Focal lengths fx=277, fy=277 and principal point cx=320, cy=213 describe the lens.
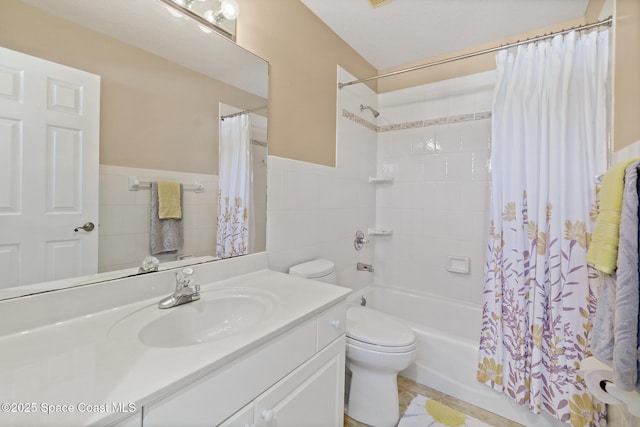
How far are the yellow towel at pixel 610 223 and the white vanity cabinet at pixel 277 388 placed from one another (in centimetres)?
86

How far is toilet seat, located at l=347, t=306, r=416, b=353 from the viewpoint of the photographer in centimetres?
138

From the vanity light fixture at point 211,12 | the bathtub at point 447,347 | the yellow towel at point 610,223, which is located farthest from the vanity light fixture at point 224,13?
the bathtub at point 447,347

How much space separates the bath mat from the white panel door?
1702 millimetres

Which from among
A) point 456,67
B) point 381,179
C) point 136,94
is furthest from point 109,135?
point 456,67

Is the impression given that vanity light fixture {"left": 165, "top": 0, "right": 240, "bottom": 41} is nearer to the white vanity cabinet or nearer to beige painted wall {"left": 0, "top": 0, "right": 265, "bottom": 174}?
beige painted wall {"left": 0, "top": 0, "right": 265, "bottom": 174}

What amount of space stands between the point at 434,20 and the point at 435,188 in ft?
3.84

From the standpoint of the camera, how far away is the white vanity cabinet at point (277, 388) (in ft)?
2.03

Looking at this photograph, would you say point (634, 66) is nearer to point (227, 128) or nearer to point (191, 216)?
point (227, 128)

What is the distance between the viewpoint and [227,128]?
1313mm

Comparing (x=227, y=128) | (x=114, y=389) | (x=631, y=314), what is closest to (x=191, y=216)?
(x=227, y=128)

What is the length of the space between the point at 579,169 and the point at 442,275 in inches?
44.9

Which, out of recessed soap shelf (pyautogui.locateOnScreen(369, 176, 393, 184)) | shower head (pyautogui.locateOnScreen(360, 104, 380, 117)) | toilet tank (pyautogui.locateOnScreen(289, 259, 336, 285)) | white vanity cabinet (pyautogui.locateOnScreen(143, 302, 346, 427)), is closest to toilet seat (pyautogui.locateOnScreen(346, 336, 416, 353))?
white vanity cabinet (pyautogui.locateOnScreen(143, 302, 346, 427))

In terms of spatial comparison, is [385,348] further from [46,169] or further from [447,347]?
[46,169]

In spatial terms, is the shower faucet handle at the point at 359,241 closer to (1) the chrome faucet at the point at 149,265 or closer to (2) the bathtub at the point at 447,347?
(2) the bathtub at the point at 447,347
